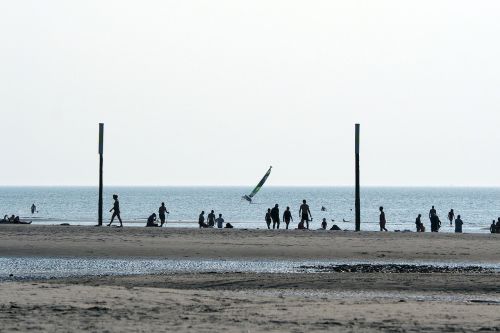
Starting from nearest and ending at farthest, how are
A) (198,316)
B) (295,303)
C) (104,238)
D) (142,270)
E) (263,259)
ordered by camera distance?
(198,316) → (295,303) → (142,270) → (263,259) → (104,238)

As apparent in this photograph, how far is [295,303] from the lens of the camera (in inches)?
633

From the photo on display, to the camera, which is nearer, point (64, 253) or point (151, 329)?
point (151, 329)

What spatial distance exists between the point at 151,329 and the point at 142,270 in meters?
10.00

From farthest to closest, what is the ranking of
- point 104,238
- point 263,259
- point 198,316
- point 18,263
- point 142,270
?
point 104,238
point 263,259
point 18,263
point 142,270
point 198,316

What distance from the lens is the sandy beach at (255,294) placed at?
13758 mm

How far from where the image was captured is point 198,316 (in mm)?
14344

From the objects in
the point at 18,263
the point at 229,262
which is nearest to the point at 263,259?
the point at 229,262

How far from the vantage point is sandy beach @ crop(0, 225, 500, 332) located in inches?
542

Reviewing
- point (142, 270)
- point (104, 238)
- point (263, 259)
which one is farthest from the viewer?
point (104, 238)

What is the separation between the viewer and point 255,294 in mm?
17875

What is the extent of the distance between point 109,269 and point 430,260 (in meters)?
8.70


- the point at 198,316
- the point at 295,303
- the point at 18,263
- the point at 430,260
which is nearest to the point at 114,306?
the point at 198,316

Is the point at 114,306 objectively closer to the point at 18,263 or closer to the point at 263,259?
the point at 18,263

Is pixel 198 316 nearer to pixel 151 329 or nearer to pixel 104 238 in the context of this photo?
pixel 151 329
